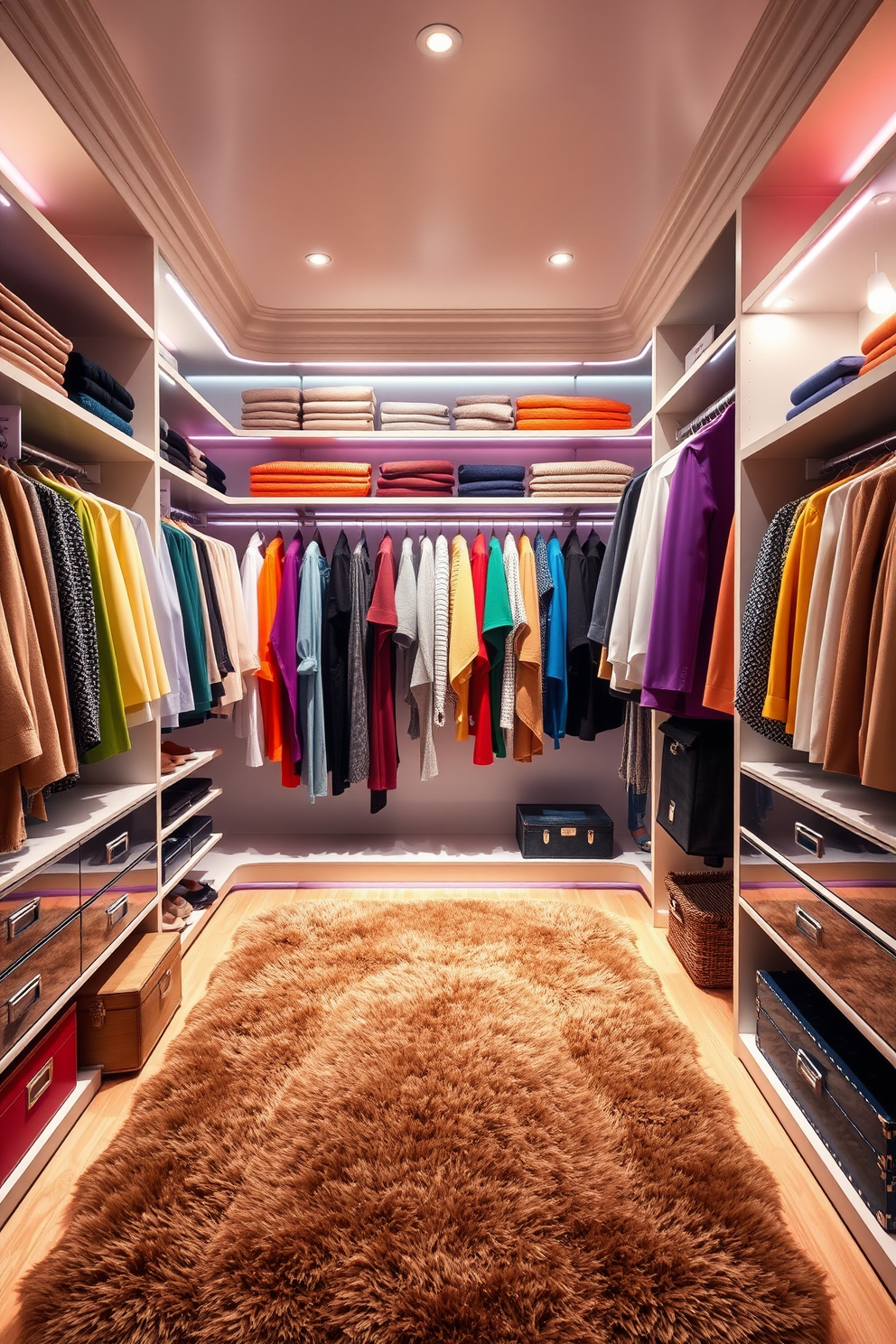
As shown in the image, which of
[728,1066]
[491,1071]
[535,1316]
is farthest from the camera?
[728,1066]

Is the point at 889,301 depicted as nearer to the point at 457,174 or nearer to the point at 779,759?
the point at 779,759

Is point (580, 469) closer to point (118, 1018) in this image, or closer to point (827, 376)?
point (827, 376)

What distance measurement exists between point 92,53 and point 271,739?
240 cm

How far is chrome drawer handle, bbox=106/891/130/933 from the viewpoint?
6.36ft

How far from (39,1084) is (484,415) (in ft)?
9.90

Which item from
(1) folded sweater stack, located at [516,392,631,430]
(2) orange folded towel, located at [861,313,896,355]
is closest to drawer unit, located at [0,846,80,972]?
(2) orange folded towel, located at [861,313,896,355]

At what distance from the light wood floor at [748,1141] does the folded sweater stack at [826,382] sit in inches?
68.2

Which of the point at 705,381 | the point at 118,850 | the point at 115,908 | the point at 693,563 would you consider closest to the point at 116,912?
the point at 115,908

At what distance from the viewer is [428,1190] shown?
57.1 inches

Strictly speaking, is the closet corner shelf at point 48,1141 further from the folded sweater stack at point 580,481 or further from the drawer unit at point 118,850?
the folded sweater stack at point 580,481

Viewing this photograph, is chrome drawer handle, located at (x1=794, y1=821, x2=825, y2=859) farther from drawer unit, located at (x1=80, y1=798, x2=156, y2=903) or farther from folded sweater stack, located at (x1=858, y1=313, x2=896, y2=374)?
drawer unit, located at (x1=80, y1=798, x2=156, y2=903)

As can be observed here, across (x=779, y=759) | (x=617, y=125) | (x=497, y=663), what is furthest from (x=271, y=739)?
(x=617, y=125)

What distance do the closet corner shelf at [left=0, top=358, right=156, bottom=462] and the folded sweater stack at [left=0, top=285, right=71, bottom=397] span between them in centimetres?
5

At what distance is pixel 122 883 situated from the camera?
6.75ft
